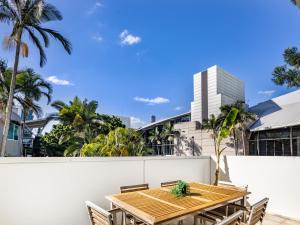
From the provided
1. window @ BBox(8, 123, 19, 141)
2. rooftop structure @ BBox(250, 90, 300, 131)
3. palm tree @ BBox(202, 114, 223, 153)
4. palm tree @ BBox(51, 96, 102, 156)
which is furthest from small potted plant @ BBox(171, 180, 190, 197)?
palm tree @ BBox(202, 114, 223, 153)

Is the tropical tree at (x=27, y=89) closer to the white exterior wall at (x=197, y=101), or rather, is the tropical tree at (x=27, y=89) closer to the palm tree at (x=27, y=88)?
the palm tree at (x=27, y=88)

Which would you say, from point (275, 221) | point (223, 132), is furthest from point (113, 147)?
point (275, 221)

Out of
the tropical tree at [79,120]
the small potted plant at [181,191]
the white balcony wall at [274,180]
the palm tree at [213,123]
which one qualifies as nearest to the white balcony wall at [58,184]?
the small potted plant at [181,191]

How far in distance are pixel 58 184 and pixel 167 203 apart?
168 cm

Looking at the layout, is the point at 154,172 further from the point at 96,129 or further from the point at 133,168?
the point at 96,129

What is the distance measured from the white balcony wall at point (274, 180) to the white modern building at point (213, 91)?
21.2m

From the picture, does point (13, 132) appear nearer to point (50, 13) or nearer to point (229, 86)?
point (50, 13)

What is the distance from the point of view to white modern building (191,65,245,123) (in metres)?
26.5

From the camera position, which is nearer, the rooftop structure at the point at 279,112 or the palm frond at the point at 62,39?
the palm frond at the point at 62,39

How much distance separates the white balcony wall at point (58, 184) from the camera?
119 inches

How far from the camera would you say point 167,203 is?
9.11 ft

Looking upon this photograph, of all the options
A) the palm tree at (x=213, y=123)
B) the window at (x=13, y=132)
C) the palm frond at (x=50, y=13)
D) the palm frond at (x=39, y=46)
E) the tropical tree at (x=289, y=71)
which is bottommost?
the window at (x=13, y=132)

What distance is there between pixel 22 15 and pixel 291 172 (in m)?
12.0

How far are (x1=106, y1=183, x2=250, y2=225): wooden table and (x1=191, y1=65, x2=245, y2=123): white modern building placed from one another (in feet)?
77.4
